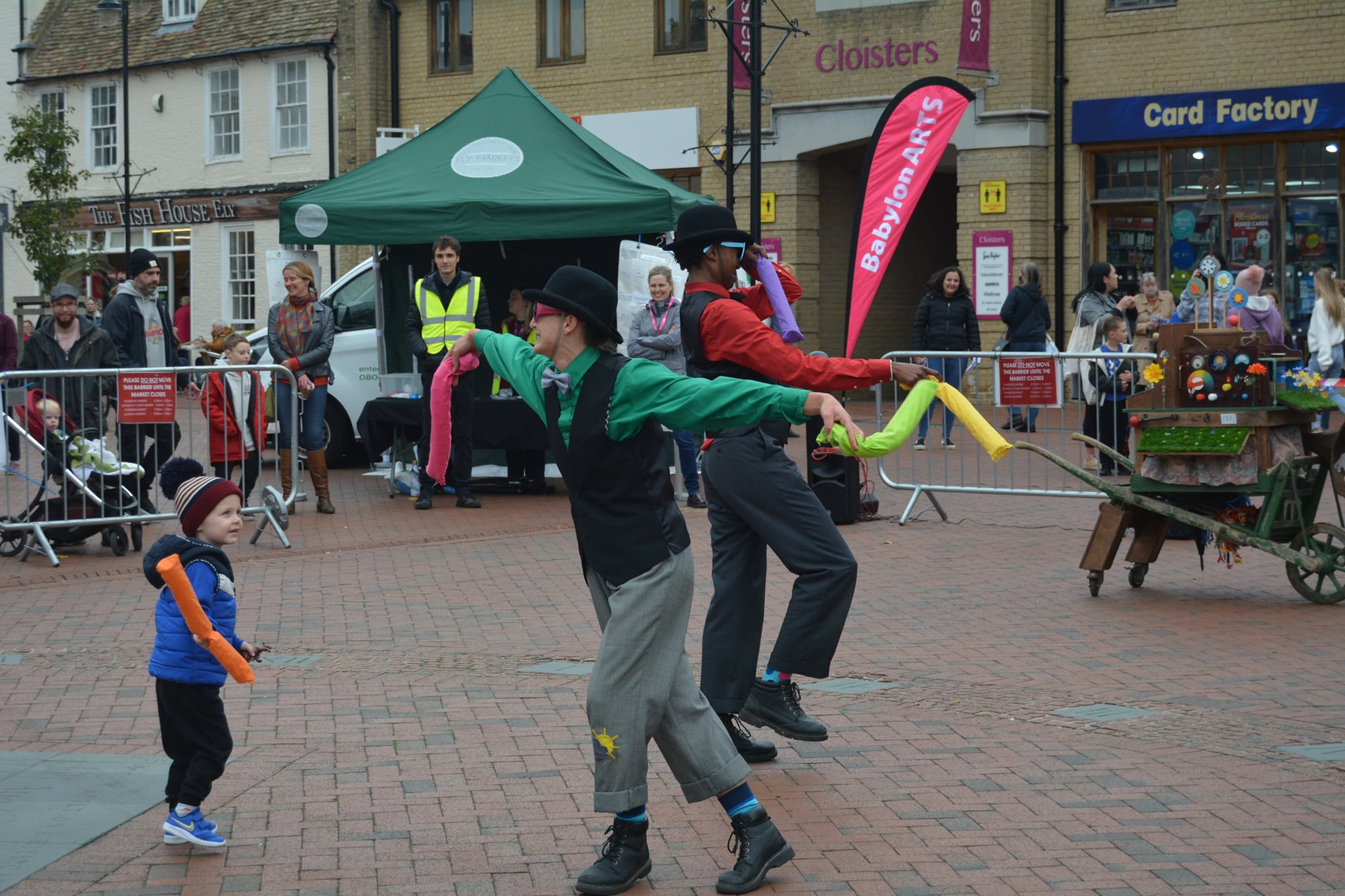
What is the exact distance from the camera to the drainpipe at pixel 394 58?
95.1 feet

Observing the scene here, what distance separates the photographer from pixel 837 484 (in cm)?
1185

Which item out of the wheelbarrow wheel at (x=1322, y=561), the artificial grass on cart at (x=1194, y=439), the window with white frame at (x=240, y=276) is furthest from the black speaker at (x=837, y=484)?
the window with white frame at (x=240, y=276)

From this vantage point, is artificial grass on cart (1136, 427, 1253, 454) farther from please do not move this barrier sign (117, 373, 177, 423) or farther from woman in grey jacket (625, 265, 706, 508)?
please do not move this barrier sign (117, 373, 177, 423)

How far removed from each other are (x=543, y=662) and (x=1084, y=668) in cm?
246

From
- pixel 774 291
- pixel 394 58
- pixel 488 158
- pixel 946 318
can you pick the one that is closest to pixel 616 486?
pixel 774 291

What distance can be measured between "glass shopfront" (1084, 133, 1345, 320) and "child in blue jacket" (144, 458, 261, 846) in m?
18.4

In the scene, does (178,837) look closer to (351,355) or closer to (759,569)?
(759,569)

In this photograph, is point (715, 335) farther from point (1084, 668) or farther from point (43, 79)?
point (43, 79)

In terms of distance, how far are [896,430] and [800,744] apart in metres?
2.13

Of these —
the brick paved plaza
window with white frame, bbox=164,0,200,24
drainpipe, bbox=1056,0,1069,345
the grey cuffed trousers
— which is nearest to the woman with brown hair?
the brick paved plaza

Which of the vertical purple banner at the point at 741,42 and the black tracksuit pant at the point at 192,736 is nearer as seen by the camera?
the black tracksuit pant at the point at 192,736

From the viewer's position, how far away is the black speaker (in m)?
11.8

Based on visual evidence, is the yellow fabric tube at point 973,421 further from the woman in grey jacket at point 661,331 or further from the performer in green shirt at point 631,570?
the woman in grey jacket at point 661,331

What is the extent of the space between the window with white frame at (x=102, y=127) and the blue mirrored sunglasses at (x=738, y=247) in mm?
30816
